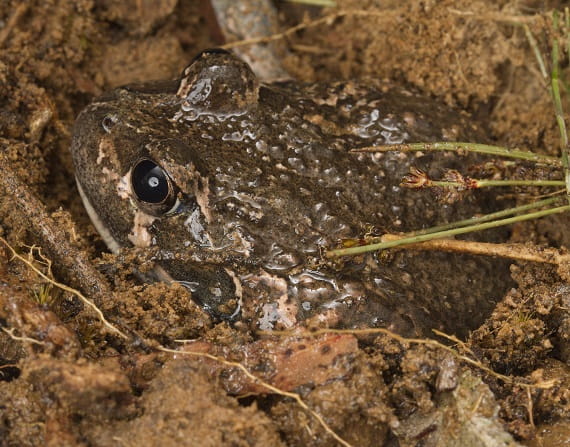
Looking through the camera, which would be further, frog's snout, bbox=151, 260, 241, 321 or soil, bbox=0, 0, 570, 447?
frog's snout, bbox=151, 260, 241, 321

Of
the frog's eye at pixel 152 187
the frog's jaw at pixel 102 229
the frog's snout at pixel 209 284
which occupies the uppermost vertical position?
the frog's eye at pixel 152 187

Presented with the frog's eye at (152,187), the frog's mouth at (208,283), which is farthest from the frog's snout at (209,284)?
the frog's eye at (152,187)

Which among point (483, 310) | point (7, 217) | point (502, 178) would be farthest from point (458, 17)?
point (7, 217)

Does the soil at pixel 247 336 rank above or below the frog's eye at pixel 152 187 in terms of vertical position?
below

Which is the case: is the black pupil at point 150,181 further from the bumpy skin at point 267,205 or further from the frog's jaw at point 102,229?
the frog's jaw at point 102,229

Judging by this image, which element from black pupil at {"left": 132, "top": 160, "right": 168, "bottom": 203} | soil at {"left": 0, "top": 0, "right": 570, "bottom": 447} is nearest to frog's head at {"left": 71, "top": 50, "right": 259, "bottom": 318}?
black pupil at {"left": 132, "top": 160, "right": 168, "bottom": 203}

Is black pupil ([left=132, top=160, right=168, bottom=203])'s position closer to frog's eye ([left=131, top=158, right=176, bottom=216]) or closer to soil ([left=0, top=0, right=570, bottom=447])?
frog's eye ([left=131, top=158, right=176, bottom=216])
